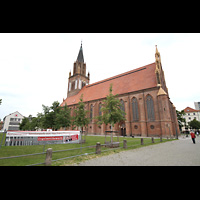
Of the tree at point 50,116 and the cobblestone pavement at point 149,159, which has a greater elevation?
the tree at point 50,116

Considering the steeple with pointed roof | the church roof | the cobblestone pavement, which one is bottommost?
the cobblestone pavement

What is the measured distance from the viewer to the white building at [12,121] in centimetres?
6065

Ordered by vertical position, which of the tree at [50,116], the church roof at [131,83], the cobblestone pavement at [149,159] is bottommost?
the cobblestone pavement at [149,159]

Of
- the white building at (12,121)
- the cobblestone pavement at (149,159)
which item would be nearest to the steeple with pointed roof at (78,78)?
the white building at (12,121)

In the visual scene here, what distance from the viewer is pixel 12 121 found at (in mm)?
62125

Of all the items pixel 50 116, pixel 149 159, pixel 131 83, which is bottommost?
pixel 149 159

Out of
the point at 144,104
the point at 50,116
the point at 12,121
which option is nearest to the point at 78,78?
the point at 50,116

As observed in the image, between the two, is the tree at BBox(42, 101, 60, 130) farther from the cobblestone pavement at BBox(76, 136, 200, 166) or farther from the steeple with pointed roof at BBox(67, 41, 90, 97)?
the steeple with pointed roof at BBox(67, 41, 90, 97)

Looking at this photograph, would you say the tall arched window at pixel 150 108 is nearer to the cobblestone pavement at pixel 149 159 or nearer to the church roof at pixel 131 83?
the church roof at pixel 131 83

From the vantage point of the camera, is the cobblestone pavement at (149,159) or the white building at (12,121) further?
the white building at (12,121)


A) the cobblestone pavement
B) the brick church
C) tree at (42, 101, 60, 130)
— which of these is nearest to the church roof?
the brick church

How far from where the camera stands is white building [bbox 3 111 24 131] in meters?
60.7

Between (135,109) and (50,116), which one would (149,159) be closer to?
(50,116)

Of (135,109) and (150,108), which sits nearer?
(150,108)
